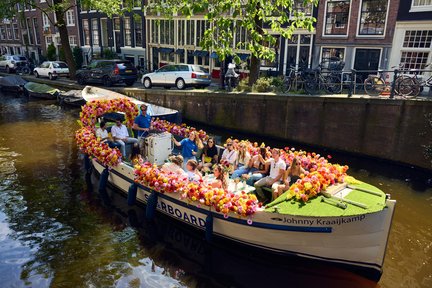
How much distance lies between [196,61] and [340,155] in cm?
1606

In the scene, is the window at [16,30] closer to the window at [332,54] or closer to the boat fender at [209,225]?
the window at [332,54]

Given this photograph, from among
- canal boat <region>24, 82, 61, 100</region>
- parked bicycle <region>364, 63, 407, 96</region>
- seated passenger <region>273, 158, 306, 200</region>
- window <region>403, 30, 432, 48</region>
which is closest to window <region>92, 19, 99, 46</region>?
canal boat <region>24, 82, 61, 100</region>

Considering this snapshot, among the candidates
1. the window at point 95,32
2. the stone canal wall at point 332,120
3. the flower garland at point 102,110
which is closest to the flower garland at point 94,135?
the flower garland at point 102,110

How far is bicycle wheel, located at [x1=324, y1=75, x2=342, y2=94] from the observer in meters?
14.3

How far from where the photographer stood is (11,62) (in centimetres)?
3453

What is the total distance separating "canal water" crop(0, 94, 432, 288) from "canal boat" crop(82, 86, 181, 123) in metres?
5.11

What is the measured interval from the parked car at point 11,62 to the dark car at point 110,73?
14348 mm

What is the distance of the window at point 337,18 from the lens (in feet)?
61.8

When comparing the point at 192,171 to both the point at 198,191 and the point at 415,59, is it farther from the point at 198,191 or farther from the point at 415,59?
the point at 415,59

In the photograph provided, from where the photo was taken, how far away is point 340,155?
13.6m

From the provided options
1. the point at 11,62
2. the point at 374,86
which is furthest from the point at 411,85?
the point at 11,62

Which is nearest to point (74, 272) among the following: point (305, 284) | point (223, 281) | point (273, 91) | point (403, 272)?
point (223, 281)

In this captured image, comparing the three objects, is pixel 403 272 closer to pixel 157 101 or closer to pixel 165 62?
pixel 157 101

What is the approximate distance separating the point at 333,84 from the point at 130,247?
1052 cm
